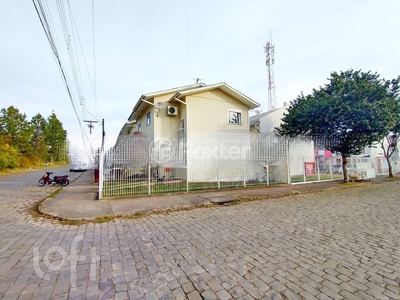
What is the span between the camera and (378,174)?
16.2 m

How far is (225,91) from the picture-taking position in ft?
42.9

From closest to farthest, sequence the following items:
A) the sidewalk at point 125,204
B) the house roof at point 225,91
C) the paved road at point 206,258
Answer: the paved road at point 206,258 → the sidewalk at point 125,204 → the house roof at point 225,91

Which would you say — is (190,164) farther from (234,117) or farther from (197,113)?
(234,117)

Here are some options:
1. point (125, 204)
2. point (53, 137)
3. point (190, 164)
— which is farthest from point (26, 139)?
point (125, 204)

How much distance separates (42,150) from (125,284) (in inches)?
1839

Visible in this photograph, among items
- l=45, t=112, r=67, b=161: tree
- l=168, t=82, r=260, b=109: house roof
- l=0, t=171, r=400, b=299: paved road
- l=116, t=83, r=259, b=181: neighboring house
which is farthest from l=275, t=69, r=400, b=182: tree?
l=45, t=112, r=67, b=161: tree

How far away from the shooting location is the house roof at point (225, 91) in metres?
11.9

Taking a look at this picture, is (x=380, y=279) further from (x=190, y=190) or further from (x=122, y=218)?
(x=190, y=190)

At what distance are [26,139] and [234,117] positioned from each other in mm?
33894

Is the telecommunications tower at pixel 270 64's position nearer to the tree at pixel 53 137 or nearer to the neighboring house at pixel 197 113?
the neighboring house at pixel 197 113

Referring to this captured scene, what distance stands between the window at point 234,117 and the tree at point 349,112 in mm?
3278

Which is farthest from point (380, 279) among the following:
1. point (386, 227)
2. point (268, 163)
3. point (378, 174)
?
point (378, 174)

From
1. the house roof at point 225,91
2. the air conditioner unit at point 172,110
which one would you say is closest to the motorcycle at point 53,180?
the air conditioner unit at point 172,110

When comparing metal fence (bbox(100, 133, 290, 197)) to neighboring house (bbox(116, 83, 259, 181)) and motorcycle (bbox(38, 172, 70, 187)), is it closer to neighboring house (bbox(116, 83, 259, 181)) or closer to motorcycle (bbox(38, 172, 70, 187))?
neighboring house (bbox(116, 83, 259, 181))
